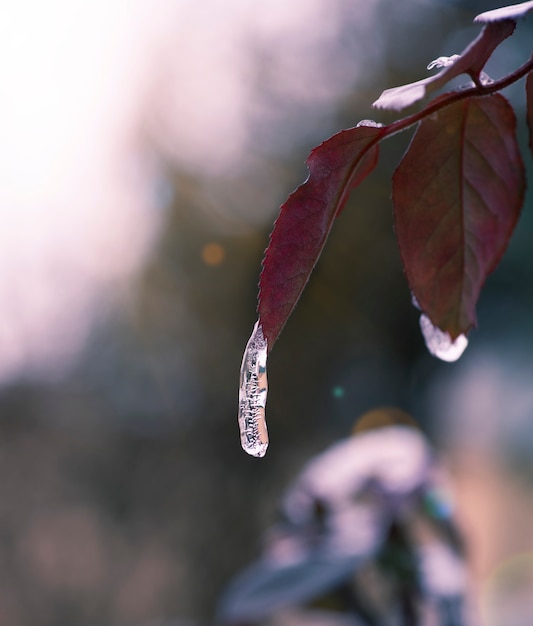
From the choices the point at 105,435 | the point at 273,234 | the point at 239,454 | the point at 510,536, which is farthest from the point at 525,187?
the point at 510,536

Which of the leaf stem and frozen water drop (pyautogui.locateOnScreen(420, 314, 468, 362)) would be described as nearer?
the leaf stem

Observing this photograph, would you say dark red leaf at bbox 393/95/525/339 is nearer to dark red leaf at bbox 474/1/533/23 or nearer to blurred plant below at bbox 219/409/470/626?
dark red leaf at bbox 474/1/533/23

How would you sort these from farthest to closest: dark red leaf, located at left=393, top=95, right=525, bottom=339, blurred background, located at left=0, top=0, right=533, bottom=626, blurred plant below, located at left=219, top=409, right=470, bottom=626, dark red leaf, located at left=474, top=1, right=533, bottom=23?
1. blurred background, located at left=0, top=0, right=533, bottom=626
2. blurred plant below, located at left=219, top=409, right=470, bottom=626
3. dark red leaf, located at left=393, top=95, right=525, bottom=339
4. dark red leaf, located at left=474, top=1, right=533, bottom=23

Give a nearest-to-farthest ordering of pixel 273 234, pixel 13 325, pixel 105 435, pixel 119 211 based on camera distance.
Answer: pixel 273 234 → pixel 119 211 → pixel 13 325 → pixel 105 435

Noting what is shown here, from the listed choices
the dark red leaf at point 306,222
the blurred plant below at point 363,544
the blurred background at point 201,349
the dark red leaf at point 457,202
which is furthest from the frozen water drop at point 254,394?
the blurred background at point 201,349

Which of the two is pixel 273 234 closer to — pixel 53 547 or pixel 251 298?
pixel 251 298

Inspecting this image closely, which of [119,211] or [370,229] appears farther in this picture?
[119,211]

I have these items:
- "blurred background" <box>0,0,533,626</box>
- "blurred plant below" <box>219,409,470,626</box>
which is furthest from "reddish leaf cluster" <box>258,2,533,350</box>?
"blurred background" <box>0,0,533,626</box>

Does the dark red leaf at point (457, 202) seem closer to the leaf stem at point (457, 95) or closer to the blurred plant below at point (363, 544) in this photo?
the leaf stem at point (457, 95)
